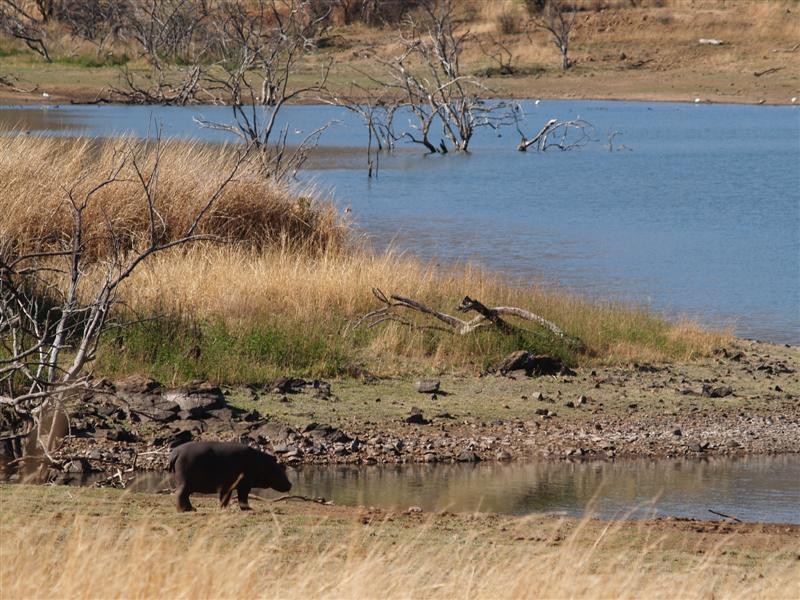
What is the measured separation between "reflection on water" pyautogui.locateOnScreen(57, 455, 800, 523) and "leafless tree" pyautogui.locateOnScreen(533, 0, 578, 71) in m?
47.5

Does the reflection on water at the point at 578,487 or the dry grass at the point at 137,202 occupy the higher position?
the dry grass at the point at 137,202

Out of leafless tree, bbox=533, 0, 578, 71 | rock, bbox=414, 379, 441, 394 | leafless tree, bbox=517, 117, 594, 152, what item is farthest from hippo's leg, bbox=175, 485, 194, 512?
leafless tree, bbox=533, 0, 578, 71

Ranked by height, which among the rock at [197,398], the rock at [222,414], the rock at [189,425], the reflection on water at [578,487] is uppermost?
the rock at [197,398]

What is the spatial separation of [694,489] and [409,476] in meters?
1.91

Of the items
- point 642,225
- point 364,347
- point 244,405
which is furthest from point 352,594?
point 642,225

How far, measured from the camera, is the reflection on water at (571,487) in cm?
811

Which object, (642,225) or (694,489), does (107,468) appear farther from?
(642,225)

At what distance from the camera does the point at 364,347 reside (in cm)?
1191

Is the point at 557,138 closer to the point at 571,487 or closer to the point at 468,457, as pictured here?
the point at 468,457

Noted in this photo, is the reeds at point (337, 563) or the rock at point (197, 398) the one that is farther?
the rock at point (197, 398)

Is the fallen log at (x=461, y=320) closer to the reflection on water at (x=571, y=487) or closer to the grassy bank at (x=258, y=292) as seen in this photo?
the grassy bank at (x=258, y=292)

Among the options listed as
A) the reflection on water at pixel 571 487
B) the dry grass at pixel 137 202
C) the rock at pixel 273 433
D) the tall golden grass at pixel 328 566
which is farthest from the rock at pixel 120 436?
the dry grass at pixel 137 202

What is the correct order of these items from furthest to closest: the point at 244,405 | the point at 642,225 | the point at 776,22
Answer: the point at 776,22, the point at 642,225, the point at 244,405

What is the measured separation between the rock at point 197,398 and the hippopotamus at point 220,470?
295cm
